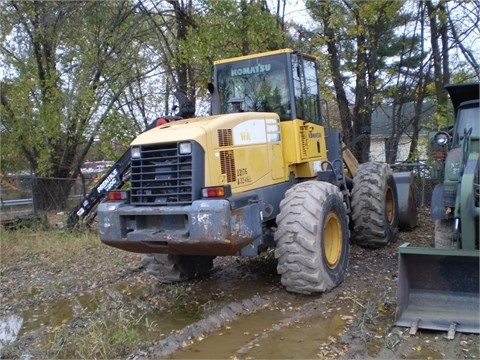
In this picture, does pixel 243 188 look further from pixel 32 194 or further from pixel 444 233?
pixel 32 194

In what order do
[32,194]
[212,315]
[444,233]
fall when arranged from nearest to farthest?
[212,315], [444,233], [32,194]

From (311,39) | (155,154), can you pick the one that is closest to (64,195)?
(311,39)

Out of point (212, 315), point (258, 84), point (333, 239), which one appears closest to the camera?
point (212, 315)

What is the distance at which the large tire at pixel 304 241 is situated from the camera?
609cm

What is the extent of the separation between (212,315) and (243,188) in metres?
1.44

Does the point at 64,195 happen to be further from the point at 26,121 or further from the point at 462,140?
the point at 462,140

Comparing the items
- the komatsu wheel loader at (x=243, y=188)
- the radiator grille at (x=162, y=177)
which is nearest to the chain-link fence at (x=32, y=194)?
the komatsu wheel loader at (x=243, y=188)

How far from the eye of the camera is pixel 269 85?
730cm

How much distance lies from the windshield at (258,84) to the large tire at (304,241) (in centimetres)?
133

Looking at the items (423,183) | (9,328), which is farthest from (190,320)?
(423,183)

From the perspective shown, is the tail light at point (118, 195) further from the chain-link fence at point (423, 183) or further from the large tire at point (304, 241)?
the chain-link fence at point (423, 183)

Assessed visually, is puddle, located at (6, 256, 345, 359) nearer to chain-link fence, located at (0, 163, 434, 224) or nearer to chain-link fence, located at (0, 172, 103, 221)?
chain-link fence, located at (0, 163, 434, 224)

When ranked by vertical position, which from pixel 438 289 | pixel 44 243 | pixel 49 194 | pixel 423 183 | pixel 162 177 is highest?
pixel 162 177

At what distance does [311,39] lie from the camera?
44.3 feet
